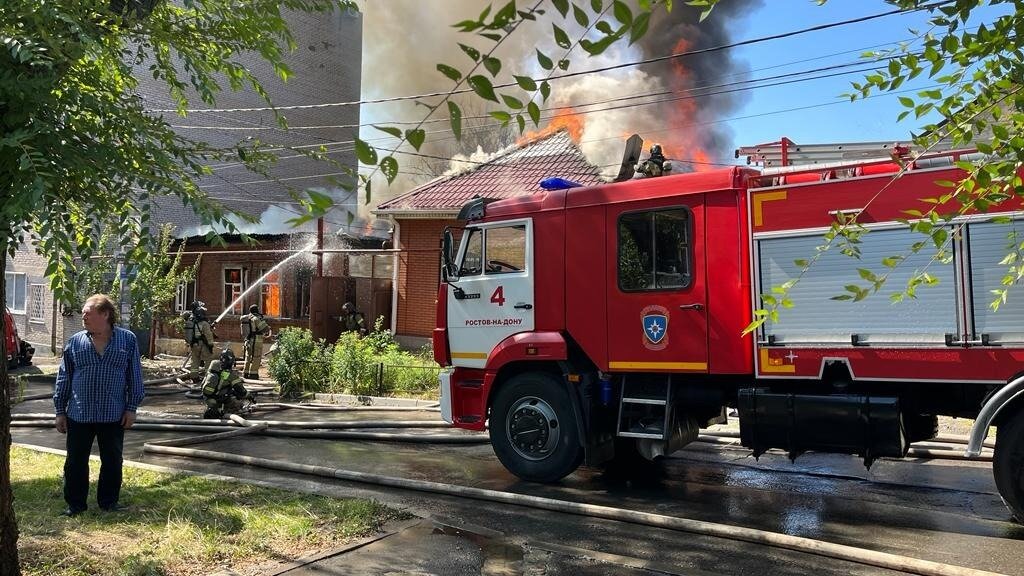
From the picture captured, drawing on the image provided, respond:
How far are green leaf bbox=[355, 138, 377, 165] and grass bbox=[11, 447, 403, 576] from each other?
330 centimetres

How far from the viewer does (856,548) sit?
4465mm

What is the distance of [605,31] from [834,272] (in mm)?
4253

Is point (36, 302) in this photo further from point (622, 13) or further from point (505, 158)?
point (622, 13)

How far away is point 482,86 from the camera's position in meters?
1.91

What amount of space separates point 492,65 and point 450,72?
12 centimetres

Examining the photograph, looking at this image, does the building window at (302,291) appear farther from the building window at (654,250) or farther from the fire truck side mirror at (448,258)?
the building window at (654,250)

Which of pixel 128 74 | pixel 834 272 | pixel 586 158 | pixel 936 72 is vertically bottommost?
pixel 834 272

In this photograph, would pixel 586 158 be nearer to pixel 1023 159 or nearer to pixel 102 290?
pixel 102 290

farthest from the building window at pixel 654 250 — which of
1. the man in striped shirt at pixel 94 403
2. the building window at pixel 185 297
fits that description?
the building window at pixel 185 297

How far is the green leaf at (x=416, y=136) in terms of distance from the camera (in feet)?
6.14

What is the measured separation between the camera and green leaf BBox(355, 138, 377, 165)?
68.2 inches

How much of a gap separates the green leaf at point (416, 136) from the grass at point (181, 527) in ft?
10.8

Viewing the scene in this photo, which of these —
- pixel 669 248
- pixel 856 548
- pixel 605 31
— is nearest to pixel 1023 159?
pixel 605 31

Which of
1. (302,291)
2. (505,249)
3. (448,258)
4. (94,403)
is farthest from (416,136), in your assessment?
(302,291)
